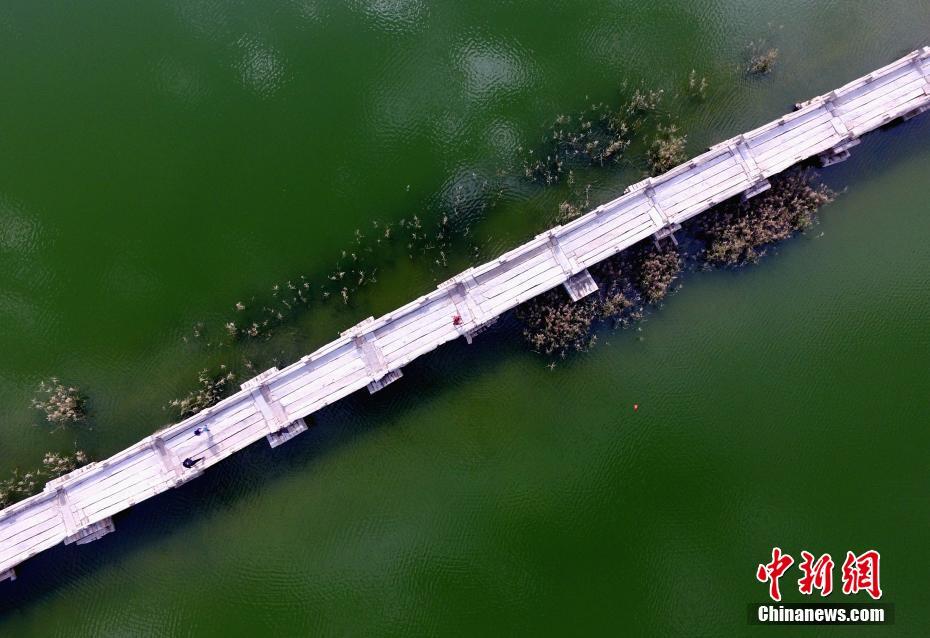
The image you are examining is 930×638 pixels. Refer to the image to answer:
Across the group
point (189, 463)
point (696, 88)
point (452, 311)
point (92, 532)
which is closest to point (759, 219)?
point (696, 88)

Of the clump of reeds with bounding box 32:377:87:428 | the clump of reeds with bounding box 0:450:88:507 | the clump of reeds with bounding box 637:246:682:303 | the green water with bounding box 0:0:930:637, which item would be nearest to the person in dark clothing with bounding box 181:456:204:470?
the green water with bounding box 0:0:930:637

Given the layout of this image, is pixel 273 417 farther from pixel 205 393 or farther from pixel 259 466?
pixel 205 393

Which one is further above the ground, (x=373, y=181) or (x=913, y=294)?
(x=373, y=181)

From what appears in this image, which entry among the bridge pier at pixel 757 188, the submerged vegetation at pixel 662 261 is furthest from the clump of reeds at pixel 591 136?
the bridge pier at pixel 757 188

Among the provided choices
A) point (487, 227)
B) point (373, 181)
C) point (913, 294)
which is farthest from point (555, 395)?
point (913, 294)

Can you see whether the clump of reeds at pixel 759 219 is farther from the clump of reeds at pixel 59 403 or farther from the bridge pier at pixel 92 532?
the clump of reeds at pixel 59 403

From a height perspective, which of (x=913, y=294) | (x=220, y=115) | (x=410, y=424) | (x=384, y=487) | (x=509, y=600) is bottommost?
(x=509, y=600)

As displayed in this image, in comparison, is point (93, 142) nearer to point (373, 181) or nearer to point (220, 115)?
point (220, 115)
